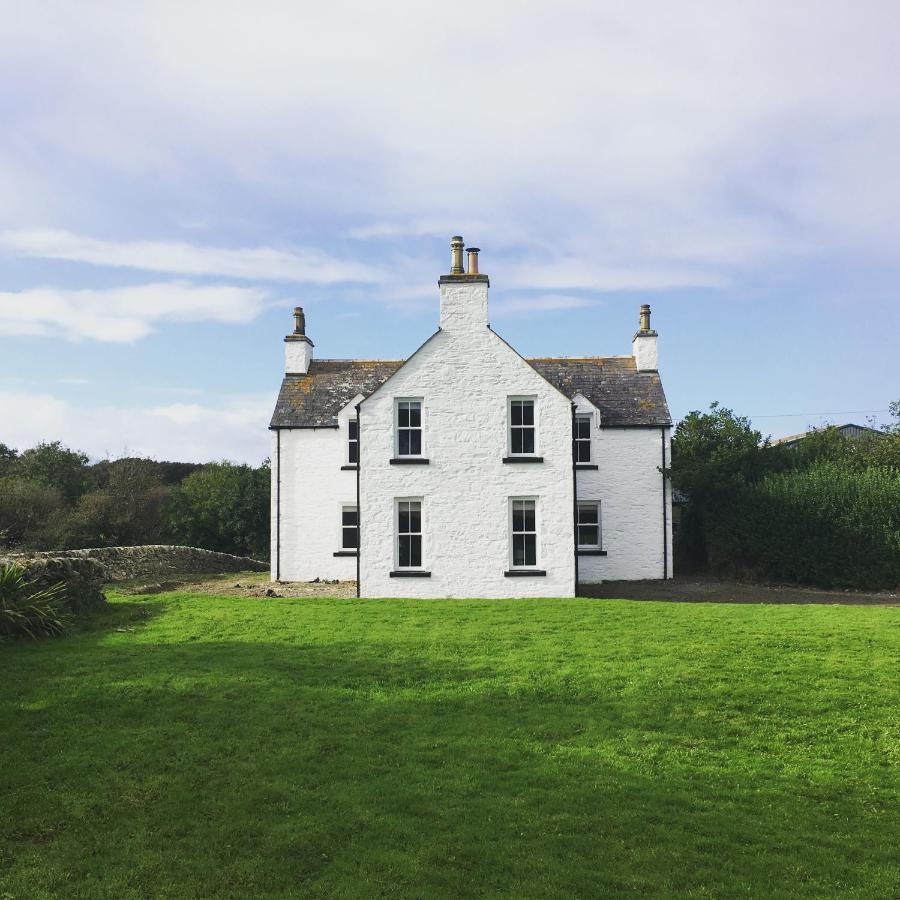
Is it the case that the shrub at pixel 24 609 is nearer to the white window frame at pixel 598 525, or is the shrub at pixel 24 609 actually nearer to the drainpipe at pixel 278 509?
the drainpipe at pixel 278 509

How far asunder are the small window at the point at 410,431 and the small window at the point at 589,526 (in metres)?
8.49

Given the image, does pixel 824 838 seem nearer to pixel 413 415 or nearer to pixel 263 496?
pixel 413 415

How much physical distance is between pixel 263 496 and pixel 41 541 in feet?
31.7

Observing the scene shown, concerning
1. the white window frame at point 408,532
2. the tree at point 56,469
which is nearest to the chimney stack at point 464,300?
the white window frame at point 408,532

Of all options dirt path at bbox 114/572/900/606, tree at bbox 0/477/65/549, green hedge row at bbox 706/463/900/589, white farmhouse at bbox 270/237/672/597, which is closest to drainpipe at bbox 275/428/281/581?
dirt path at bbox 114/572/900/606

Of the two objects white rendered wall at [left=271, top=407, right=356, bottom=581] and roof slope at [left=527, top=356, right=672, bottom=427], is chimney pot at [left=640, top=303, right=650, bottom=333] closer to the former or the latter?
roof slope at [left=527, top=356, right=672, bottom=427]

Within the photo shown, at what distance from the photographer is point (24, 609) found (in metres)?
16.9

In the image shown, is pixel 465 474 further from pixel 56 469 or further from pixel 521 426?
pixel 56 469

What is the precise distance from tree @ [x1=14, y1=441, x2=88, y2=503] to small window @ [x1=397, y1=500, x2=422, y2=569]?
2553 centimetres

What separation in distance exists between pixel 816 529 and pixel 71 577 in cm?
2390

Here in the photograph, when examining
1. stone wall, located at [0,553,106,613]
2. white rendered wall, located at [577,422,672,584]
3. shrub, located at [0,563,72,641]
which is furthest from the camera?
white rendered wall, located at [577,422,672,584]

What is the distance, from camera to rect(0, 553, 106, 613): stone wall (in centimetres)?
1869

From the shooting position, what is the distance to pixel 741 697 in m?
12.4

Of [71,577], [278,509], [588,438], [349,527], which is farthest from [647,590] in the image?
[71,577]
